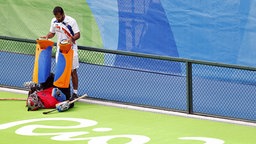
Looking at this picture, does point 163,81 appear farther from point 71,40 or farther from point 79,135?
point 79,135

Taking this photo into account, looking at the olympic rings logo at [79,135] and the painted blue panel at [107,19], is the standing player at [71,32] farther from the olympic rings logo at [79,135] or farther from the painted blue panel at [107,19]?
the painted blue panel at [107,19]

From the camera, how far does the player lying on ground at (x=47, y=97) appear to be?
1488cm

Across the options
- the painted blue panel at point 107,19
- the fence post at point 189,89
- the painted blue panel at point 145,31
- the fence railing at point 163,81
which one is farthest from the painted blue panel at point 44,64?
the fence post at point 189,89

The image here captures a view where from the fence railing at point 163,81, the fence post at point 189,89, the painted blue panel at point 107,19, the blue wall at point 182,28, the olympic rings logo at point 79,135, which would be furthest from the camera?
the painted blue panel at point 107,19

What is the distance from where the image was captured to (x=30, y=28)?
1870 centimetres

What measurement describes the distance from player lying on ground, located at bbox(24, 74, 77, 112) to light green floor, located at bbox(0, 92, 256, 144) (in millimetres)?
118

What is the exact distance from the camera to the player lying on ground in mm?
14883

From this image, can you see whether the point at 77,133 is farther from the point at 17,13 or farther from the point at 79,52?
the point at 17,13

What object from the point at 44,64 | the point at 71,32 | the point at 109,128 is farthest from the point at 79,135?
the point at 71,32

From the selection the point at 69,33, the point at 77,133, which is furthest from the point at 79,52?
the point at 77,133

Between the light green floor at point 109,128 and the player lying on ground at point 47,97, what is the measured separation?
12cm

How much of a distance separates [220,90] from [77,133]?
117 inches

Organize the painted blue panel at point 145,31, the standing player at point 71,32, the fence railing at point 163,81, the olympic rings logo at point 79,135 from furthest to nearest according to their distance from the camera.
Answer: the painted blue panel at point 145,31, the standing player at point 71,32, the fence railing at point 163,81, the olympic rings logo at point 79,135

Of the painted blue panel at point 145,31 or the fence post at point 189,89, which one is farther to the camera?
the painted blue panel at point 145,31
